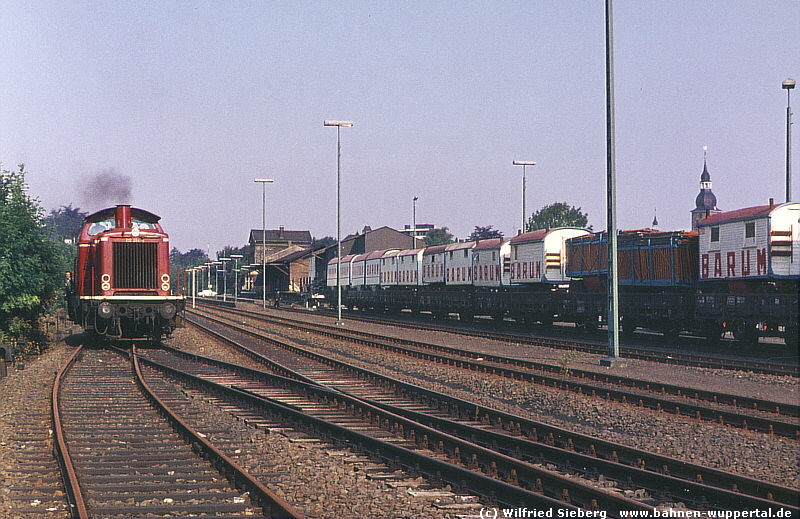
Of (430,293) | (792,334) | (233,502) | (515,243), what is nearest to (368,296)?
(430,293)

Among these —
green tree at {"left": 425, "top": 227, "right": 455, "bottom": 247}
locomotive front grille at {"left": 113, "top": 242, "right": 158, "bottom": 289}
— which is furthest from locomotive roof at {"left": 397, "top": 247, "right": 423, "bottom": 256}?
green tree at {"left": 425, "top": 227, "right": 455, "bottom": 247}

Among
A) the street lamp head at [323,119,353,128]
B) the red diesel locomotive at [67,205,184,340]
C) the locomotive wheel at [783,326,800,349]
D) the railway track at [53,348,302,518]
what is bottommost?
the railway track at [53,348,302,518]

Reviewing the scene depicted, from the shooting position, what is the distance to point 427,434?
10.3 m

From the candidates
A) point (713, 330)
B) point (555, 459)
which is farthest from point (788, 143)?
point (555, 459)

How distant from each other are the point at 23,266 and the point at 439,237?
151593mm

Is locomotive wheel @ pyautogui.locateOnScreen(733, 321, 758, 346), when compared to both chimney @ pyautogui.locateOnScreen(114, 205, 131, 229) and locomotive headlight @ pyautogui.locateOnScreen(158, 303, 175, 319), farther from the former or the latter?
chimney @ pyautogui.locateOnScreen(114, 205, 131, 229)

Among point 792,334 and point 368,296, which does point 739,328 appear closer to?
point 792,334

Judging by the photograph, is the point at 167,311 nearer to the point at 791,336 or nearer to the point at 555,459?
the point at 555,459

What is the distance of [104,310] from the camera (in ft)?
77.8

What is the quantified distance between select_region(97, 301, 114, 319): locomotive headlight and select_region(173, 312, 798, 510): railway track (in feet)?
36.7

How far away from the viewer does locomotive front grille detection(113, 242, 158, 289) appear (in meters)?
24.2

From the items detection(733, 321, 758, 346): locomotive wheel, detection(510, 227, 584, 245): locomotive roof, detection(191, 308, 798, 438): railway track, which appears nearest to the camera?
detection(191, 308, 798, 438): railway track

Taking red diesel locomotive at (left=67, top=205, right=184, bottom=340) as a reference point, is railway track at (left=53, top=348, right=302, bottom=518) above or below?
below

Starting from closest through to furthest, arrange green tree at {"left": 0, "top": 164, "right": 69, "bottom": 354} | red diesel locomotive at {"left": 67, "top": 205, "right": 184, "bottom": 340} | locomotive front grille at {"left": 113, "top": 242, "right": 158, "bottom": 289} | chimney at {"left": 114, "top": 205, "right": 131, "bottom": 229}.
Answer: red diesel locomotive at {"left": 67, "top": 205, "right": 184, "bottom": 340}
locomotive front grille at {"left": 113, "top": 242, "right": 158, "bottom": 289}
chimney at {"left": 114, "top": 205, "right": 131, "bottom": 229}
green tree at {"left": 0, "top": 164, "right": 69, "bottom": 354}
